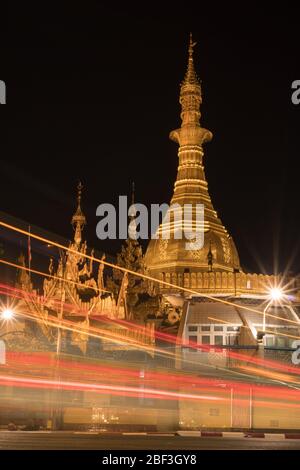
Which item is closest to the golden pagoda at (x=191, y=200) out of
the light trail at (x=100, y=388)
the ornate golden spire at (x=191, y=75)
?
the ornate golden spire at (x=191, y=75)

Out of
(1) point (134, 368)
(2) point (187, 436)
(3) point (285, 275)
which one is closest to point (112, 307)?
(1) point (134, 368)

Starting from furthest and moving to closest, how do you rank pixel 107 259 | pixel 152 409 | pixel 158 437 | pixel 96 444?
1. pixel 107 259
2. pixel 152 409
3. pixel 158 437
4. pixel 96 444

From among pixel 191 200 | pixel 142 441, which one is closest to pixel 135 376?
pixel 142 441

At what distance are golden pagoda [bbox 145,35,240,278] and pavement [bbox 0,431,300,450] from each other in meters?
29.8

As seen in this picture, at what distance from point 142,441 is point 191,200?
119 ft

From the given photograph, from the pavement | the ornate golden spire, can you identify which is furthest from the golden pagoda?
the pavement

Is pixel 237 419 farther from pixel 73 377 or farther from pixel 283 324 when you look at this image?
pixel 283 324

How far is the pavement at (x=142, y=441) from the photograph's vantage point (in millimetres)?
14969

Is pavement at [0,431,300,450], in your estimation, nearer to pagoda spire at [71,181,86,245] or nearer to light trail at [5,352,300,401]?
light trail at [5,352,300,401]

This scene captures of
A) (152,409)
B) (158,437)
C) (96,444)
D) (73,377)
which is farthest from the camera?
(73,377)

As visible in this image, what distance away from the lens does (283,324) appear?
37031 millimetres

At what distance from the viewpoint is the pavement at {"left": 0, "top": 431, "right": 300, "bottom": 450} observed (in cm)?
1497

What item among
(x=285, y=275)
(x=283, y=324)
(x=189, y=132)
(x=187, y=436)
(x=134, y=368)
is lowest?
(x=187, y=436)

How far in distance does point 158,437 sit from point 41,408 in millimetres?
7322
